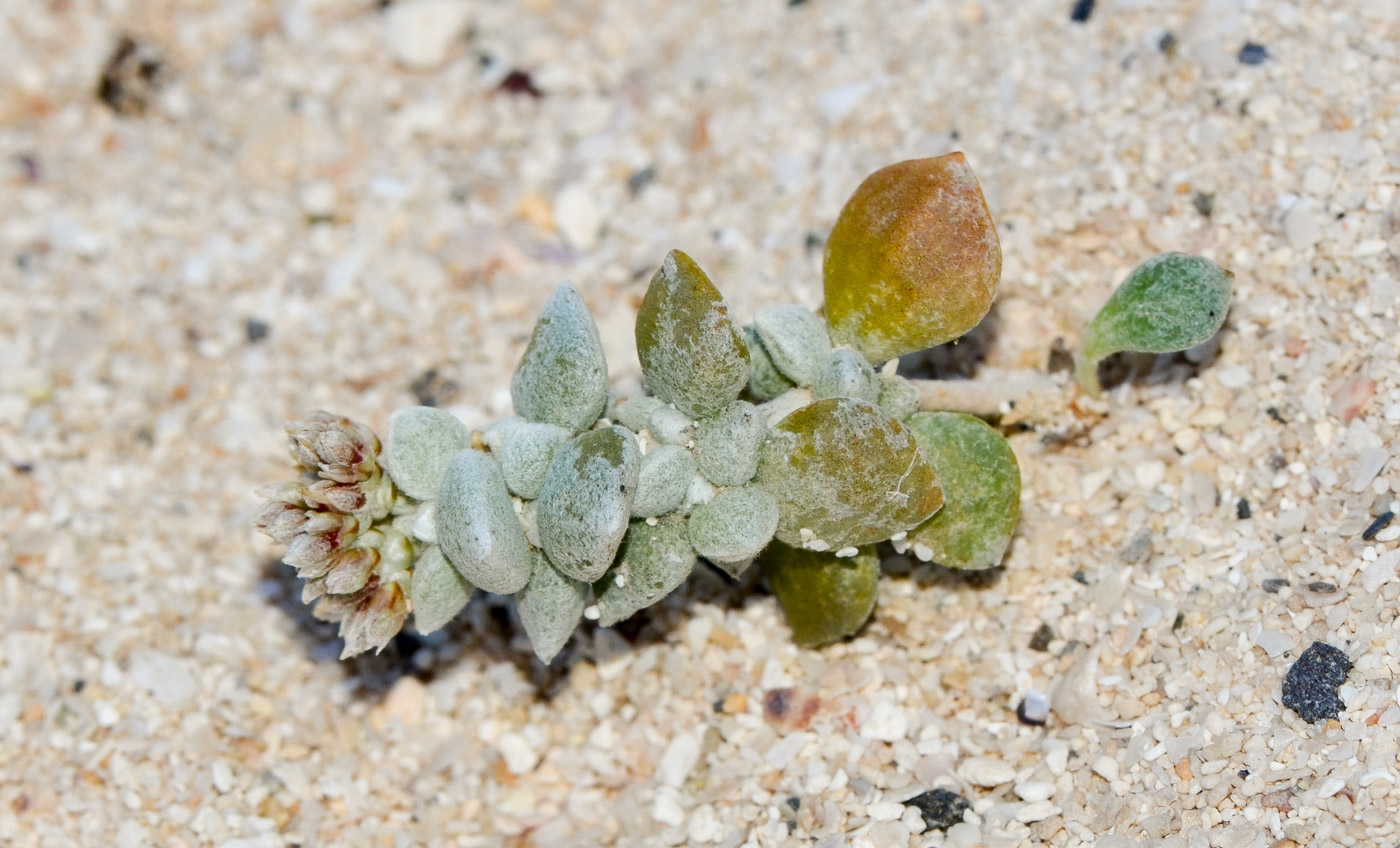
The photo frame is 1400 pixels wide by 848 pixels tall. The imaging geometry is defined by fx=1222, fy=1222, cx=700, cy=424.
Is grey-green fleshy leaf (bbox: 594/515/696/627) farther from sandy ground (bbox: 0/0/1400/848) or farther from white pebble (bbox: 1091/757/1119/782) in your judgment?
white pebble (bbox: 1091/757/1119/782)

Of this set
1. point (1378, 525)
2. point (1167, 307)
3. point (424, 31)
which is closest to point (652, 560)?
point (1167, 307)

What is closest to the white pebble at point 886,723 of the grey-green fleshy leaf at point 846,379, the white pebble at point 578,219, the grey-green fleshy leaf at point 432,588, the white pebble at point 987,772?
the white pebble at point 987,772

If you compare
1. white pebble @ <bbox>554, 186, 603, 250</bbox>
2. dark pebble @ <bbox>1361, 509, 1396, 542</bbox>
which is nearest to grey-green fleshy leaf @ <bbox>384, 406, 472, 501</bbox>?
white pebble @ <bbox>554, 186, 603, 250</bbox>

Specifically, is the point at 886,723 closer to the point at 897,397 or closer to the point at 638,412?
the point at 897,397

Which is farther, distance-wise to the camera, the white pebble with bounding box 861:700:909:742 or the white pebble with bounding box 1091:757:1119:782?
the white pebble with bounding box 861:700:909:742

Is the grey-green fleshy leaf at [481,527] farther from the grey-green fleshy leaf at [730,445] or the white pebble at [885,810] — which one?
the white pebble at [885,810]

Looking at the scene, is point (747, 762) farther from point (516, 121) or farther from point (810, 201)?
point (516, 121)
